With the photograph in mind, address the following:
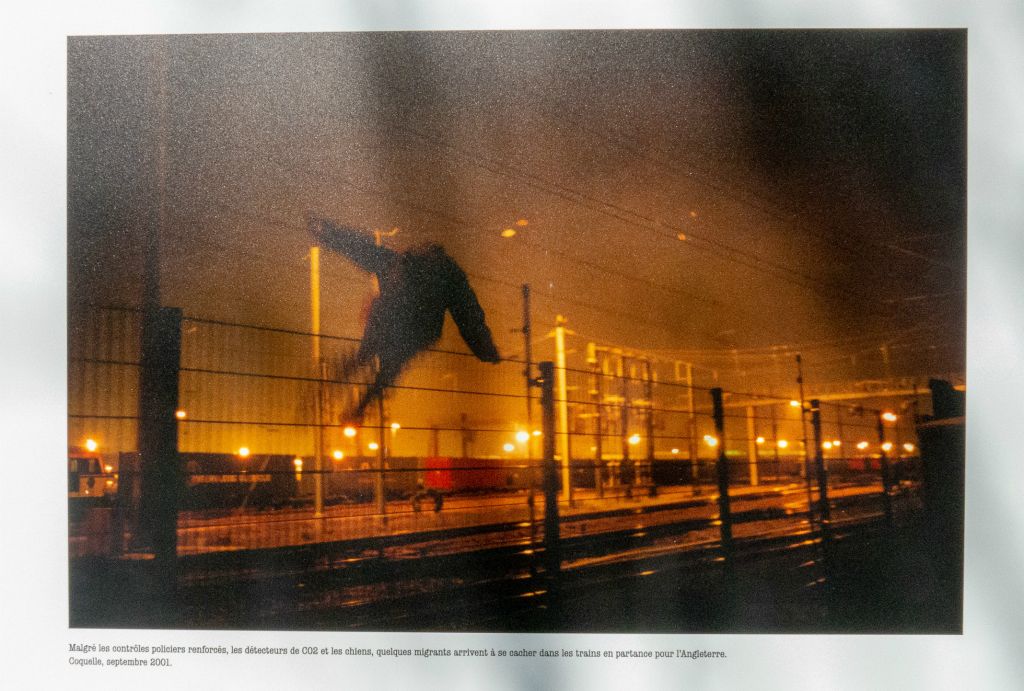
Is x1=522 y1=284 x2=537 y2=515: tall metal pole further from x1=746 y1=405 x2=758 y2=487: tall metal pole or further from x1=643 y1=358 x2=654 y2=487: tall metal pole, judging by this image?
x1=746 y1=405 x2=758 y2=487: tall metal pole

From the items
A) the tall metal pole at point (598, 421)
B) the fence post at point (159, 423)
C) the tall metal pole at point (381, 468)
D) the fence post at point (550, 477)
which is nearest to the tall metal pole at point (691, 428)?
the tall metal pole at point (598, 421)

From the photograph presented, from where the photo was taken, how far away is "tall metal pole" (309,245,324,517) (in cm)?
153

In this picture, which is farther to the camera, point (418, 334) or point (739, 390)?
point (739, 390)

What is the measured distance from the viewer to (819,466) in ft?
6.44

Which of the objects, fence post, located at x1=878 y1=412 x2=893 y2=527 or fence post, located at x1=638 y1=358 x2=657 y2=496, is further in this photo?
fence post, located at x1=638 y1=358 x2=657 y2=496

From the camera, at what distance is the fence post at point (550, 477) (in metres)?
1.63

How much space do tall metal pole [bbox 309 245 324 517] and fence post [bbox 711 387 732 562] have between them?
1013 mm

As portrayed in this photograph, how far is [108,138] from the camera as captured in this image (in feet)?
4.99

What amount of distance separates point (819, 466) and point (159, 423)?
6.16 ft

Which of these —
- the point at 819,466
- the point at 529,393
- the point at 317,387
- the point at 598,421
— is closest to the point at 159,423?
the point at 317,387

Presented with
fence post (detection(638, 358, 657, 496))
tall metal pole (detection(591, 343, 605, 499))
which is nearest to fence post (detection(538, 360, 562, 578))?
tall metal pole (detection(591, 343, 605, 499))

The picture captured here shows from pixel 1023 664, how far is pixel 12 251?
2456mm

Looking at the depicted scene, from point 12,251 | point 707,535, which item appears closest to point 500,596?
point 707,535

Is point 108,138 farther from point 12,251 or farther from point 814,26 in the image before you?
point 814,26
